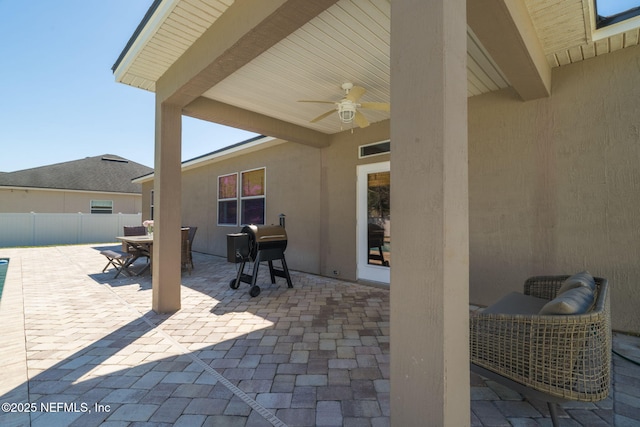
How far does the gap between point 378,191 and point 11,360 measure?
4.92 m

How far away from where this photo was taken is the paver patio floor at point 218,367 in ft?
5.80

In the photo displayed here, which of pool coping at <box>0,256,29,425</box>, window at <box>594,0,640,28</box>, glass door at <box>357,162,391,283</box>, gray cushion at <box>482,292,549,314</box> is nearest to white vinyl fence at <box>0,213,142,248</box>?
pool coping at <box>0,256,29,425</box>

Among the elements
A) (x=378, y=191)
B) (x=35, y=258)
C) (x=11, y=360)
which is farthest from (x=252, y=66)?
(x=35, y=258)

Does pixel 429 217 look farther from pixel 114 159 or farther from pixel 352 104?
pixel 114 159

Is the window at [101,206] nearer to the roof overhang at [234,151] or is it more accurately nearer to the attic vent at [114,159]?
the attic vent at [114,159]

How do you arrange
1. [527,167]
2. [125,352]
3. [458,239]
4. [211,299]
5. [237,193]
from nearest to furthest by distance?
1. [458,239]
2. [125,352]
3. [527,167]
4. [211,299]
5. [237,193]

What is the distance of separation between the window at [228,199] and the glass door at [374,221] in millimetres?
4463

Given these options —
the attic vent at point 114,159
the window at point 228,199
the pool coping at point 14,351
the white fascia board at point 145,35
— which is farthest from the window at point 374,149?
the attic vent at point 114,159

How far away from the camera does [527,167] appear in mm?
3469

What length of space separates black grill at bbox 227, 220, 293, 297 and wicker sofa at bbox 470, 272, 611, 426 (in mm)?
3376

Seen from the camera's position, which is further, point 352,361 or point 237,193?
point 237,193

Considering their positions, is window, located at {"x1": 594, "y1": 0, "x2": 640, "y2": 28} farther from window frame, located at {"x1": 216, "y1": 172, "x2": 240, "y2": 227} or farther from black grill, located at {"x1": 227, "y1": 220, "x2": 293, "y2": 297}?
window frame, located at {"x1": 216, "y1": 172, "x2": 240, "y2": 227}

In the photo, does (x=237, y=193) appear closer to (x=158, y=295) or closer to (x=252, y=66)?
(x=158, y=295)

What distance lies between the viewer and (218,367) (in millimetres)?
2355
